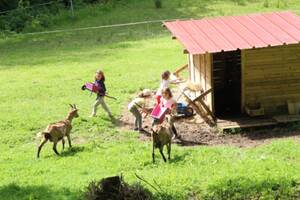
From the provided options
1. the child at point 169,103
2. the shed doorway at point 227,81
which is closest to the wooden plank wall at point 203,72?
the shed doorway at point 227,81

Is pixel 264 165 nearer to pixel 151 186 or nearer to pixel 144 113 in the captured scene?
pixel 151 186

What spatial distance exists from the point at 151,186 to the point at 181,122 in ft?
19.1

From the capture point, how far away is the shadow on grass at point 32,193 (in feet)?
40.0

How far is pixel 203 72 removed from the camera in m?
17.9

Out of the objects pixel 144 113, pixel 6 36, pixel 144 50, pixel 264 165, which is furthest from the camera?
pixel 6 36

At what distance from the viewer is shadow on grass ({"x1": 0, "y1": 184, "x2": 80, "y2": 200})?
12203mm

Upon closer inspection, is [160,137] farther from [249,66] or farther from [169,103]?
[249,66]

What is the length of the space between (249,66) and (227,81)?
59.4 inches

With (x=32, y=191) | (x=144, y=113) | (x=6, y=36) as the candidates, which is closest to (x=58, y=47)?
(x=6, y=36)

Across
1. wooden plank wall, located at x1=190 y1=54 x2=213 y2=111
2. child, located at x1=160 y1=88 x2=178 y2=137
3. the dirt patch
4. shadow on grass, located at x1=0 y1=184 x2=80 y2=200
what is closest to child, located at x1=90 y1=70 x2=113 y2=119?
the dirt patch

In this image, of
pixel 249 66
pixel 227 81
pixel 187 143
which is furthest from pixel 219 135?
pixel 227 81

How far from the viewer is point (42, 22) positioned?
Result: 37.0 metres

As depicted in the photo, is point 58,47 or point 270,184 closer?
point 270,184

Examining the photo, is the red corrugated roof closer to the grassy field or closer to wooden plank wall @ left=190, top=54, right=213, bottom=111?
wooden plank wall @ left=190, top=54, right=213, bottom=111
